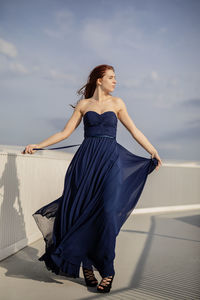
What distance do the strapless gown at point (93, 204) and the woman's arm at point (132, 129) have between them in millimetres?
114

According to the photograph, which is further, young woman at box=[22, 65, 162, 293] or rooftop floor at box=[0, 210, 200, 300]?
young woman at box=[22, 65, 162, 293]

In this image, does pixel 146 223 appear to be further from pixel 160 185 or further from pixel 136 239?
pixel 160 185

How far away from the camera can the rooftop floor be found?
2553mm

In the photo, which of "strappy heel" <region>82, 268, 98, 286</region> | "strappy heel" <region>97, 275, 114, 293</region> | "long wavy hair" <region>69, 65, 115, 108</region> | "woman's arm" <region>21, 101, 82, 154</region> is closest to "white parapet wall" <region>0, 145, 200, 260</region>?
"woman's arm" <region>21, 101, 82, 154</region>

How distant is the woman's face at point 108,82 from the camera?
307 cm

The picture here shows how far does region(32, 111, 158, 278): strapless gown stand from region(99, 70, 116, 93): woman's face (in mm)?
244

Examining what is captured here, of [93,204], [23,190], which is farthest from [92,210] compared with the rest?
[23,190]

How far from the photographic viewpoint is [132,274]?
3096mm

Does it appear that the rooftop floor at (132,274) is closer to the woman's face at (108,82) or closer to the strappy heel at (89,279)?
the strappy heel at (89,279)

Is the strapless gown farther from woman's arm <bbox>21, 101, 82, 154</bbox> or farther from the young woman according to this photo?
woman's arm <bbox>21, 101, 82, 154</bbox>

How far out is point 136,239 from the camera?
15.7 ft

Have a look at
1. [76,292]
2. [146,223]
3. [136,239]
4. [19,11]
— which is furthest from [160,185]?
[19,11]

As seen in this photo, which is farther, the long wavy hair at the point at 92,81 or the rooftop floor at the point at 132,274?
the long wavy hair at the point at 92,81

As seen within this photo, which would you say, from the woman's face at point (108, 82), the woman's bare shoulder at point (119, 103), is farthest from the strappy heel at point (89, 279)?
the woman's face at point (108, 82)
